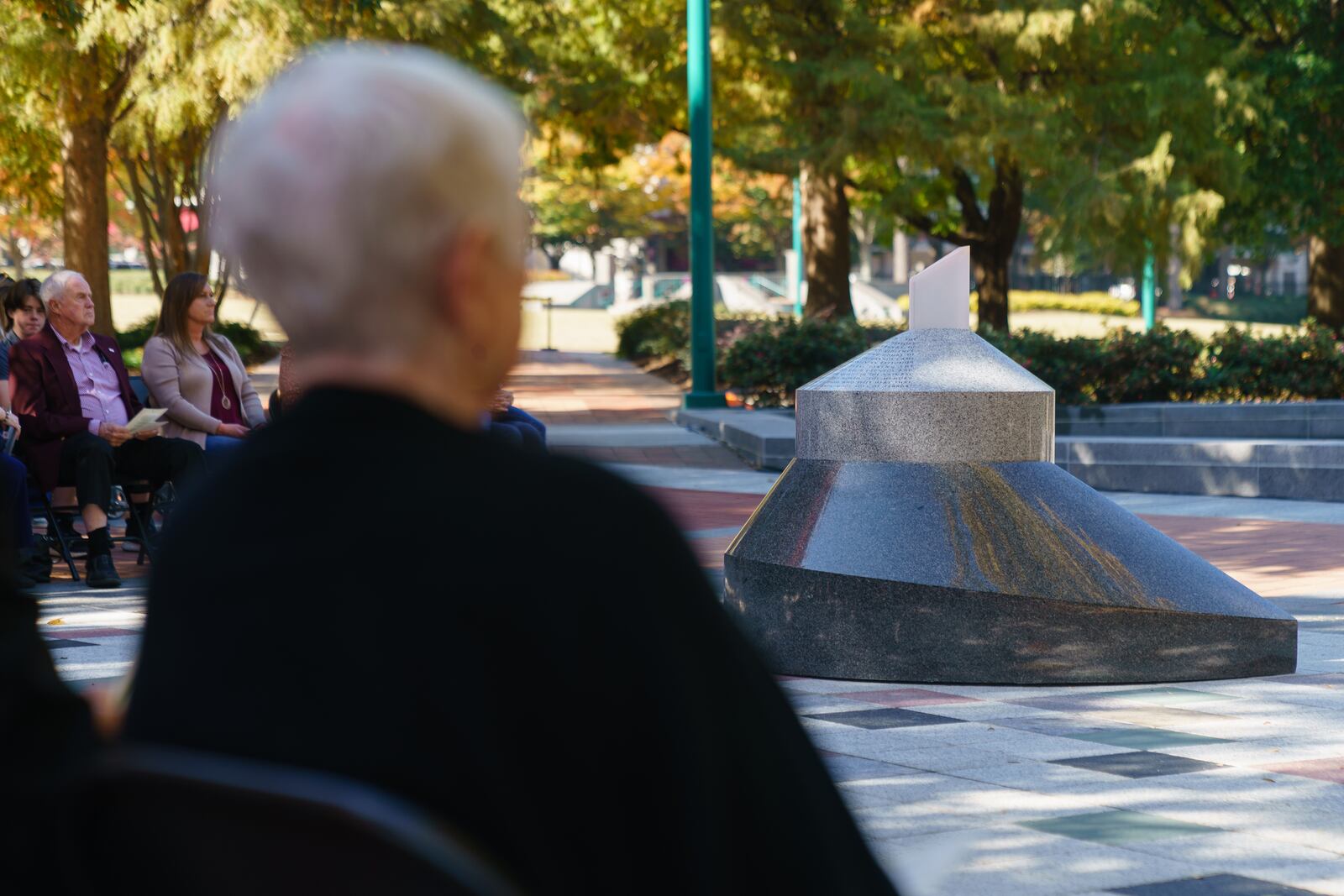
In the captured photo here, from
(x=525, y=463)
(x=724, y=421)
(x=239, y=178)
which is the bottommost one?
(x=724, y=421)

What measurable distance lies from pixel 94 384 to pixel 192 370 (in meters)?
0.50

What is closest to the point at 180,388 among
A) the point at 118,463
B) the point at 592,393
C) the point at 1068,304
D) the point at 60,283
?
the point at 118,463

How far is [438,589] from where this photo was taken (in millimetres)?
1419

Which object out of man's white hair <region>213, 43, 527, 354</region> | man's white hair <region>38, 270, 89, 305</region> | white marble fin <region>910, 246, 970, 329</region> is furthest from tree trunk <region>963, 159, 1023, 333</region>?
man's white hair <region>213, 43, 527, 354</region>

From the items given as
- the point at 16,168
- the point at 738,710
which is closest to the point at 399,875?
the point at 738,710

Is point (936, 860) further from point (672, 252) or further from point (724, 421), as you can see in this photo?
point (672, 252)

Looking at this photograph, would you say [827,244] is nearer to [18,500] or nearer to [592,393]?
[592,393]

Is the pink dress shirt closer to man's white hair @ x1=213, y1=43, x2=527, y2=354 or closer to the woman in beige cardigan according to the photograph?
the woman in beige cardigan

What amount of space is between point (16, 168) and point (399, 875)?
80.6 ft

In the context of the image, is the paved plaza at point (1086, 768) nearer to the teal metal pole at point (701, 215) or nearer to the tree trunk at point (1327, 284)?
the teal metal pole at point (701, 215)

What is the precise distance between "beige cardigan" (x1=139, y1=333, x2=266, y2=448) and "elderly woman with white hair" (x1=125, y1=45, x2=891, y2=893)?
8046 mm

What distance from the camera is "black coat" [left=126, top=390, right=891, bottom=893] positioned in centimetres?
140

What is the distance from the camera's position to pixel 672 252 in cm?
8781

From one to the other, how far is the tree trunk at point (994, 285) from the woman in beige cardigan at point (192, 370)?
17.3 m
